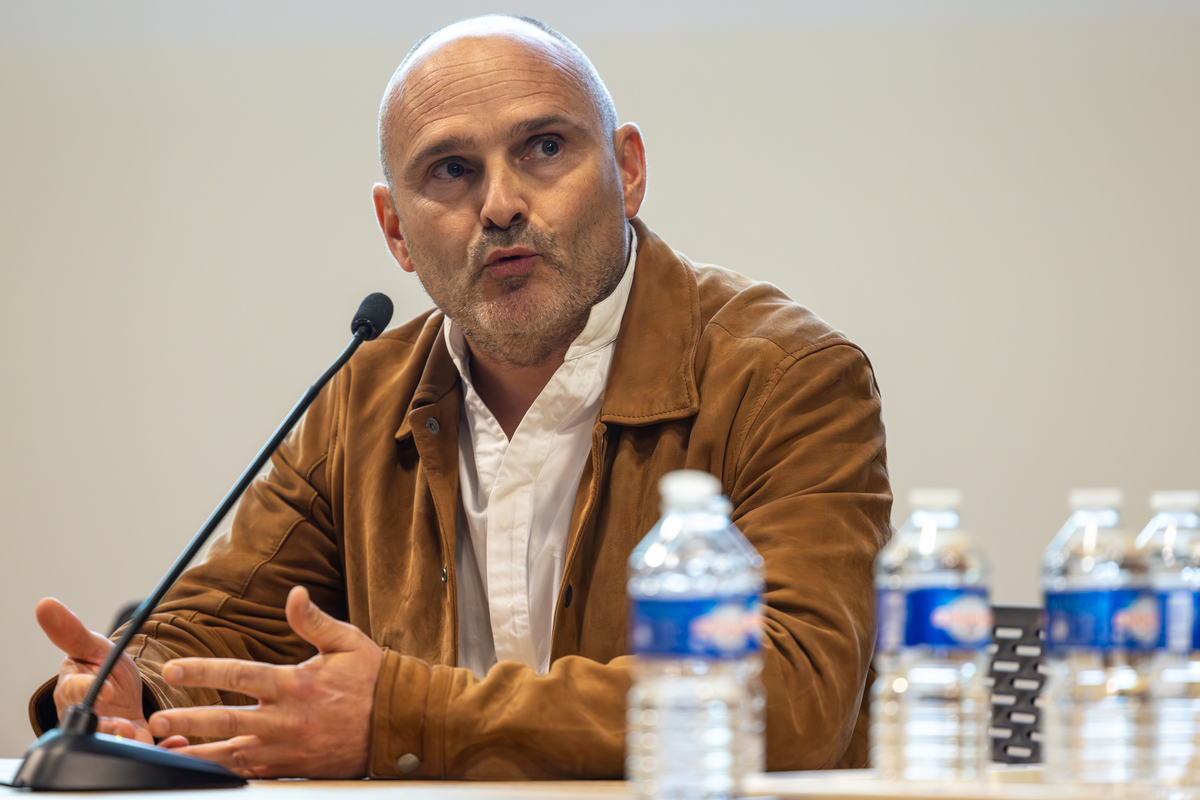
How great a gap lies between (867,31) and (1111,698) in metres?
3.45

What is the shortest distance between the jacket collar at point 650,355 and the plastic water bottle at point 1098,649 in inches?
32.2

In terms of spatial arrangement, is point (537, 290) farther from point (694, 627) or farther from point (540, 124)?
point (694, 627)

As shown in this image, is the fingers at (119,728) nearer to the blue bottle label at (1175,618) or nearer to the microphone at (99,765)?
the microphone at (99,765)

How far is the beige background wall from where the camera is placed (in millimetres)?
3879

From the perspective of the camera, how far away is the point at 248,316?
4223 millimetres

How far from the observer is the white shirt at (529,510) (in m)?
1.83

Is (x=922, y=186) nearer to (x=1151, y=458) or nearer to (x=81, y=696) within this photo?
(x=1151, y=458)

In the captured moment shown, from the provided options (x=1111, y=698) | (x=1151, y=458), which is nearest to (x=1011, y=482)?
(x=1151, y=458)

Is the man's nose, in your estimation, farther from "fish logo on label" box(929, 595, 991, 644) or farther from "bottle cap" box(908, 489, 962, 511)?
"fish logo on label" box(929, 595, 991, 644)

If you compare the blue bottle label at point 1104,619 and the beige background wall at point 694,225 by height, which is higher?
the beige background wall at point 694,225

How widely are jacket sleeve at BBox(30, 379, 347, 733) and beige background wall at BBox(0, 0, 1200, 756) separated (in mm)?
2114

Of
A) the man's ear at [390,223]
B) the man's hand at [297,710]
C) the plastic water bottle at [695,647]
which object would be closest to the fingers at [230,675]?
the man's hand at [297,710]

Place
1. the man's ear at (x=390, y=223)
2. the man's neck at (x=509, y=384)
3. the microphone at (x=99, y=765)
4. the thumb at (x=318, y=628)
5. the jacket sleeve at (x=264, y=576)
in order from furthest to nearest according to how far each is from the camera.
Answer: the man's ear at (x=390, y=223)
the man's neck at (x=509, y=384)
the jacket sleeve at (x=264, y=576)
the thumb at (x=318, y=628)
the microphone at (x=99, y=765)

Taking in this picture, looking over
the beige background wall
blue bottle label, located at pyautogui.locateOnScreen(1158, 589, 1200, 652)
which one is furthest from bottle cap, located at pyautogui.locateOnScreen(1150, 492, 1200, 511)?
the beige background wall
